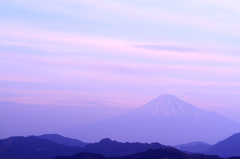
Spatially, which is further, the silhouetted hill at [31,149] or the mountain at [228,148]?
the mountain at [228,148]

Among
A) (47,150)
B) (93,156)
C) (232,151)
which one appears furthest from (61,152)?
(232,151)

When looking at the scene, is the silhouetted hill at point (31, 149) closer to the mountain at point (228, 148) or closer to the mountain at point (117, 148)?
the mountain at point (117, 148)

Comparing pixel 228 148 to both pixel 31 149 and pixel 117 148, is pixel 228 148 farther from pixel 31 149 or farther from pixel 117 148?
pixel 31 149

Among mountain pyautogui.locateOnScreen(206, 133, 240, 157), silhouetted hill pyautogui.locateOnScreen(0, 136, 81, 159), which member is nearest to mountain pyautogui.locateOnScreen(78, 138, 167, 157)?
silhouetted hill pyautogui.locateOnScreen(0, 136, 81, 159)

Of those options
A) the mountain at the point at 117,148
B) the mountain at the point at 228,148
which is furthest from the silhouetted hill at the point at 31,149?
the mountain at the point at 228,148

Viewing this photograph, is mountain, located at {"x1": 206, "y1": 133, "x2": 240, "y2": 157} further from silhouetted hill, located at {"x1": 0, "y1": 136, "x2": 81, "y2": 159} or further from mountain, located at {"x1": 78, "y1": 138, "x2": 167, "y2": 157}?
silhouetted hill, located at {"x1": 0, "y1": 136, "x2": 81, "y2": 159}
